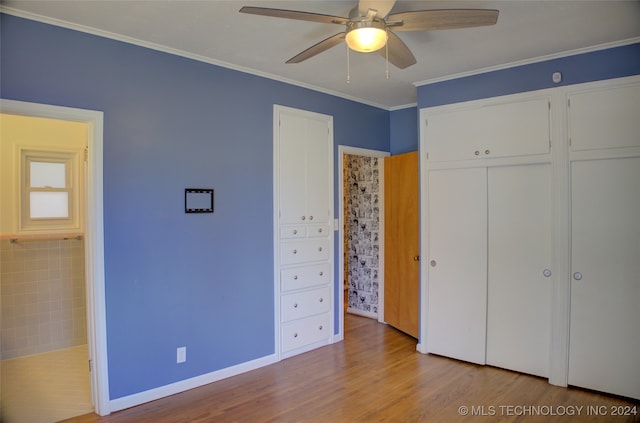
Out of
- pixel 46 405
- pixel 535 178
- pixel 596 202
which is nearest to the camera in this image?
pixel 46 405

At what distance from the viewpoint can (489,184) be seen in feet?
12.1

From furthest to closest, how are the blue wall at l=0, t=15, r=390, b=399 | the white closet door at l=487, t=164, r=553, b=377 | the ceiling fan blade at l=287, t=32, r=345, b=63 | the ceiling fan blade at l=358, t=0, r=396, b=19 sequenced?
the white closet door at l=487, t=164, r=553, b=377, the blue wall at l=0, t=15, r=390, b=399, the ceiling fan blade at l=287, t=32, r=345, b=63, the ceiling fan blade at l=358, t=0, r=396, b=19

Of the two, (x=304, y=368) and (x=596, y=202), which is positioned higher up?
(x=596, y=202)

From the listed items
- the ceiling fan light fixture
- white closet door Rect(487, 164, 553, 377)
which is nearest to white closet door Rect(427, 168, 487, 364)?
white closet door Rect(487, 164, 553, 377)

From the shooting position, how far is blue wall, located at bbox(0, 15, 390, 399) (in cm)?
273

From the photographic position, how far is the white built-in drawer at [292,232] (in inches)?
155

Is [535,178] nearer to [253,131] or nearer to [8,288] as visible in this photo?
[253,131]

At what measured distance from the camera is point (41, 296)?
13.3 ft

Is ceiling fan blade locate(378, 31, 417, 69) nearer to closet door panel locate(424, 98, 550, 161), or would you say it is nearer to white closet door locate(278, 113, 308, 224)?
closet door panel locate(424, 98, 550, 161)

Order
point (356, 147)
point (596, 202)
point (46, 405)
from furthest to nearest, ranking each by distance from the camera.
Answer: point (356, 147) < point (596, 202) < point (46, 405)

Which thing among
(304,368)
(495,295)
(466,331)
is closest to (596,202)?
(495,295)

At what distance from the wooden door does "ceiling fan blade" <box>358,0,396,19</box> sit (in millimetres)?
2465

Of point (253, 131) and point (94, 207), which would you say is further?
point (253, 131)

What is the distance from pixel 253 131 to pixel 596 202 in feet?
9.50
